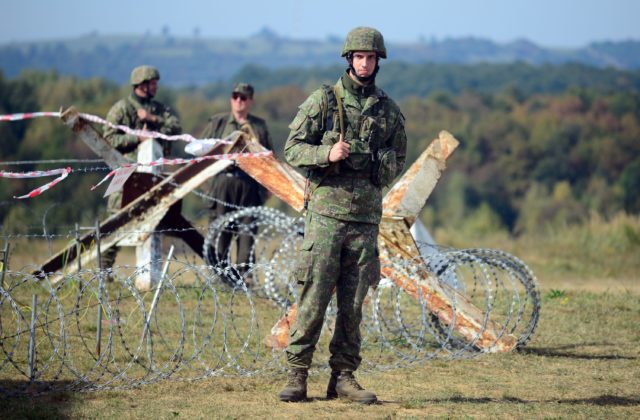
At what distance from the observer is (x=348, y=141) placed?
8.23 meters

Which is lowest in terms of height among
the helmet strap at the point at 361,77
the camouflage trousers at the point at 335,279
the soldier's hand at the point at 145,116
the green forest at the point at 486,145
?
the green forest at the point at 486,145

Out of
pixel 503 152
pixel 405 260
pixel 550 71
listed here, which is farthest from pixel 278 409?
pixel 550 71

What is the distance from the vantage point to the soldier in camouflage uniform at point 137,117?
14.1 m

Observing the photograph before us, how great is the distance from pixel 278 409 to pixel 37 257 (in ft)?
38.8

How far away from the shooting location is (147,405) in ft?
27.5

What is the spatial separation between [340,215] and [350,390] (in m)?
1.19

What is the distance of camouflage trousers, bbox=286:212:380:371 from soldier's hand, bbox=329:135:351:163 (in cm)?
45

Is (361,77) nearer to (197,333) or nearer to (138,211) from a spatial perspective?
(197,333)

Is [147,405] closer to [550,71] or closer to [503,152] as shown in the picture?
[503,152]

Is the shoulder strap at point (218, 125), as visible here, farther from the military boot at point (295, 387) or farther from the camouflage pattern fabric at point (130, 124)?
the military boot at point (295, 387)

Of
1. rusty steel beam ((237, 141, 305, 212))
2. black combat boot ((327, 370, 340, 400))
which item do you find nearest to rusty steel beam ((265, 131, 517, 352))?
rusty steel beam ((237, 141, 305, 212))

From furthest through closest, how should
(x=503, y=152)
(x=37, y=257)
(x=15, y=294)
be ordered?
(x=503, y=152)
(x=37, y=257)
(x=15, y=294)

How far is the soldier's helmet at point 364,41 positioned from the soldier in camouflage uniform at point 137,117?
241 inches

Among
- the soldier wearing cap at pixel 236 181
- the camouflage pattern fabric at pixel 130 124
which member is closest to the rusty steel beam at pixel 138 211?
the camouflage pattern fabric at pixel 130 124
